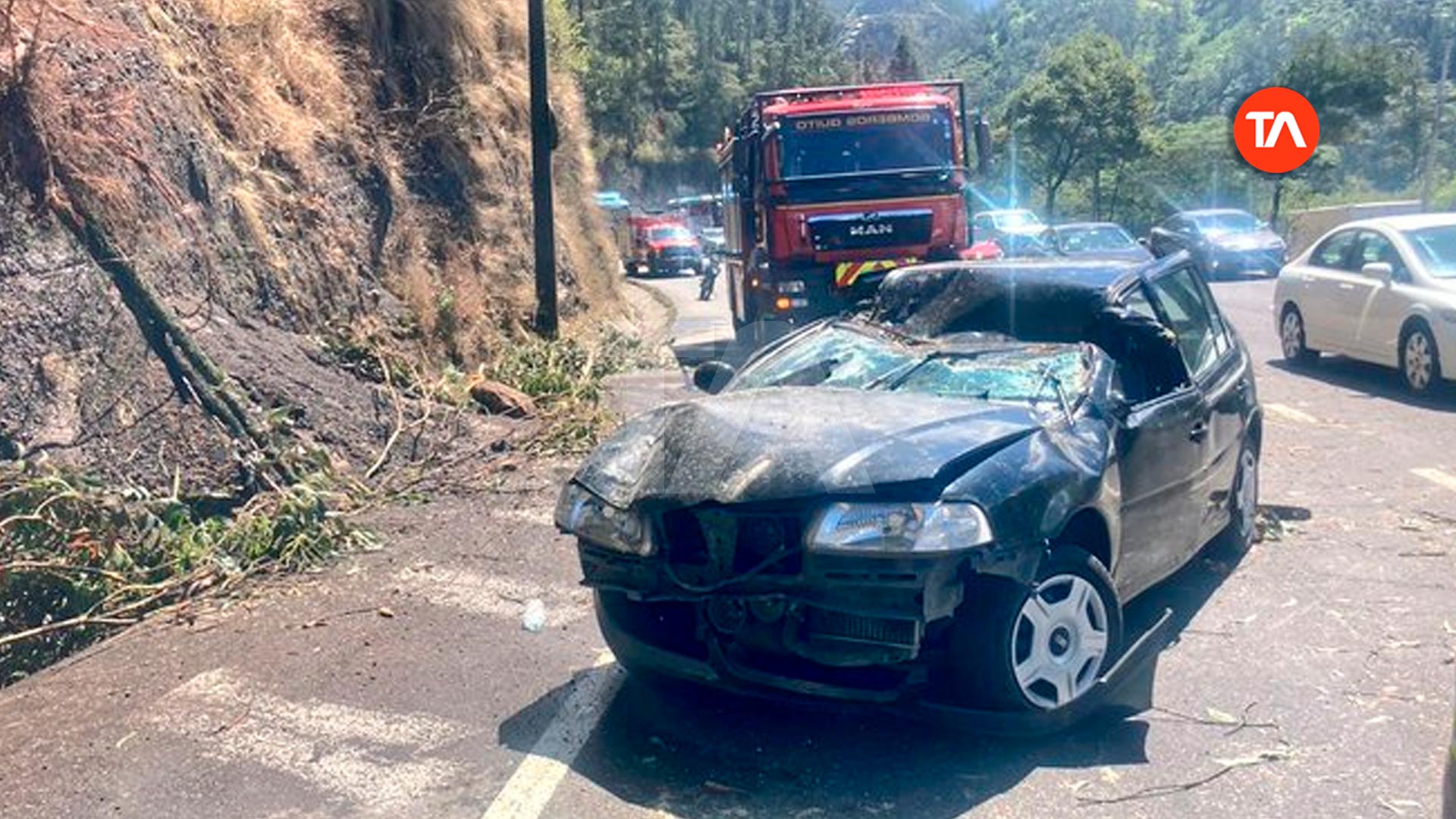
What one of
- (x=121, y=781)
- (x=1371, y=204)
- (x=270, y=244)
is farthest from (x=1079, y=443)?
(x=1371, y=204)

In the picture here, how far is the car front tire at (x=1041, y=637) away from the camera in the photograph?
4.84m

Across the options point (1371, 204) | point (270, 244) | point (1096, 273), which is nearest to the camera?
point (1096, 273)

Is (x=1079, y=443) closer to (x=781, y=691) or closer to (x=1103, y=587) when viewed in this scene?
(x=1103, y=587)

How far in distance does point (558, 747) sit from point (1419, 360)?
10125mm

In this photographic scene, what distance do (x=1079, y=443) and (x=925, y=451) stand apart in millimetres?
802

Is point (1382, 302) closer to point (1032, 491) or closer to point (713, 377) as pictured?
point (713, 377)

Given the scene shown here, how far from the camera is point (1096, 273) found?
691cm

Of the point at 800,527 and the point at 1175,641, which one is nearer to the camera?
the point at 800,527

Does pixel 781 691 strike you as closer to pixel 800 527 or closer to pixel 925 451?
pixel 800 527

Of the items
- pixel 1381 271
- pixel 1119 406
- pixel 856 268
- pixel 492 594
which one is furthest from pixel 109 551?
pixel 856 268

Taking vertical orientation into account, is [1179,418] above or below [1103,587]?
above

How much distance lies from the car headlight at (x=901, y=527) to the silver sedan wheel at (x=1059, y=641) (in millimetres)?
405

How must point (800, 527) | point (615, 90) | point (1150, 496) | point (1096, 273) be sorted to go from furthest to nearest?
point (615, 90) → point (1096, 273) → point (1150, 496) → point (800, 527)

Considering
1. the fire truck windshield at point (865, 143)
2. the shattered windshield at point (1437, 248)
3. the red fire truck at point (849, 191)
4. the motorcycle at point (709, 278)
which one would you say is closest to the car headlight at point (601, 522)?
the shattered windshield at point (1437, 248)
